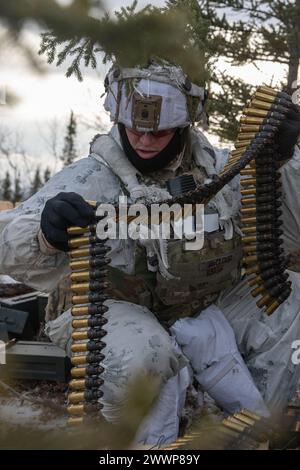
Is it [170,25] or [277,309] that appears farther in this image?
[277,309]

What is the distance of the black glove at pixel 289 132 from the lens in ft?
12.3

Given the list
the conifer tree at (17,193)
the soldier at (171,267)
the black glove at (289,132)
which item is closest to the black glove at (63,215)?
the soldier at (171,267)

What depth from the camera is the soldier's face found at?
3.84 metres

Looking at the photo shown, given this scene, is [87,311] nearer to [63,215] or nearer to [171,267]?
[63,215]

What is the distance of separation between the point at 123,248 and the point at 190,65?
1.68 m

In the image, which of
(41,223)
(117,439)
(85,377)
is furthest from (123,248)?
(117,439)

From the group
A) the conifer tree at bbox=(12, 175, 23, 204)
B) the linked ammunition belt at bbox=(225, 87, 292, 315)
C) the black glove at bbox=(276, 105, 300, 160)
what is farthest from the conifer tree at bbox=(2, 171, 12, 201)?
the black glove at bbox=(276, 105, 300, 160)

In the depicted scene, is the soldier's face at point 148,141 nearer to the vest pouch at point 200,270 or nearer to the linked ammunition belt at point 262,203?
the linked ammunition belt at point 262,203

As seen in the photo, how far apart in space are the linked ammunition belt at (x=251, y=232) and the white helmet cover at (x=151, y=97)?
1.35 feet

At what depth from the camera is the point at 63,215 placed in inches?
123

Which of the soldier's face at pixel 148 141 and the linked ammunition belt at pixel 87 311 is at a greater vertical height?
the soldier's face at pixel 148 141

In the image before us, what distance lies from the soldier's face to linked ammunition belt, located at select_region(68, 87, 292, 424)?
0.36m
